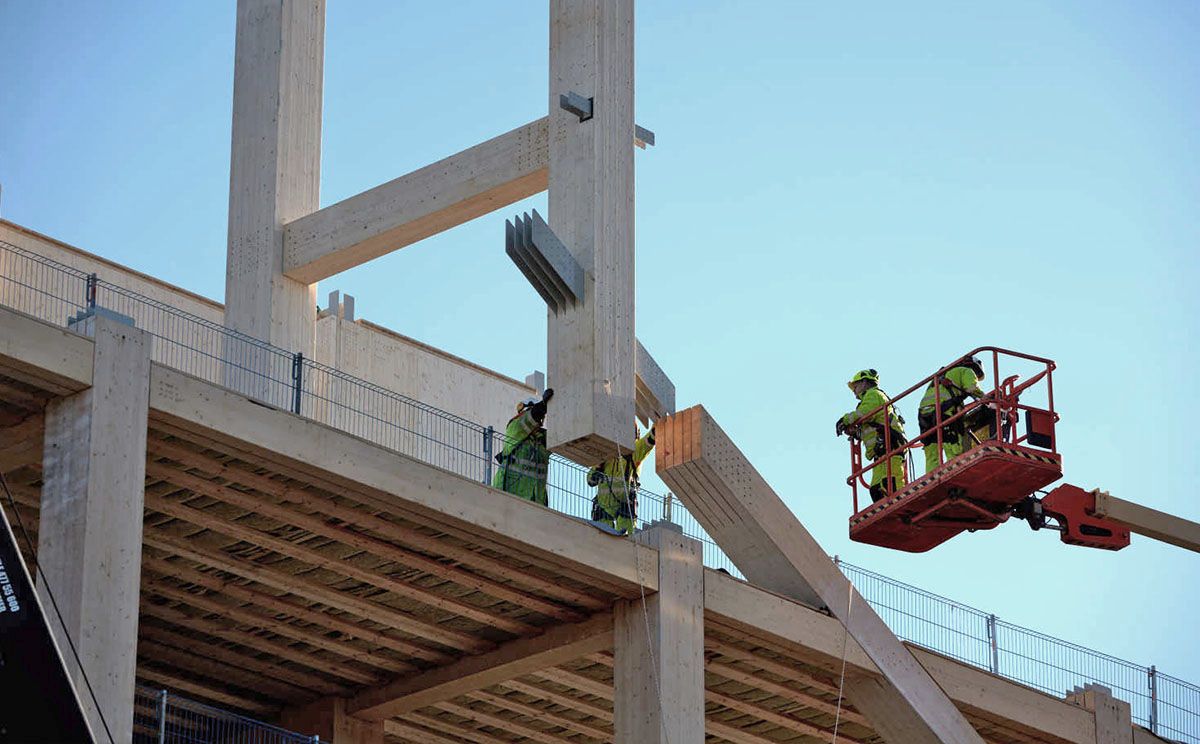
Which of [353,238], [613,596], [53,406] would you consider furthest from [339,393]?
[53,406]

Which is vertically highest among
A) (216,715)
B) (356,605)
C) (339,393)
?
(339,393)

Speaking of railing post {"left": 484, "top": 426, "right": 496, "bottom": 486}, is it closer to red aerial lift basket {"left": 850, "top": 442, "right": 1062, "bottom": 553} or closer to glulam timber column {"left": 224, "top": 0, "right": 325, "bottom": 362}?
glulam timber column {"left": 224, "top": 0, "right": 325, "bottom": 362}

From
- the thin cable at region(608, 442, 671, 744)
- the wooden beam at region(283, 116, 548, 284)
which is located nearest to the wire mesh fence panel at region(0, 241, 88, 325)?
the wooden beam at region(283, 116, 548, 284)

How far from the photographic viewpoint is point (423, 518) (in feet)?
120

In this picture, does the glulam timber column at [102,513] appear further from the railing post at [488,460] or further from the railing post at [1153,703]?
the railing post at [1153,703]

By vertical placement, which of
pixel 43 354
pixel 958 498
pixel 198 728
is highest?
pixel 958 498

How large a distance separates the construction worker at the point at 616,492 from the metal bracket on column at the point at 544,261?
121 inches

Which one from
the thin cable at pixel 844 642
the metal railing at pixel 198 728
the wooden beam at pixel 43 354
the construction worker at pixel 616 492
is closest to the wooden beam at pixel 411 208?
the construction worker at pixel 616 492

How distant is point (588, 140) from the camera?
125 feet

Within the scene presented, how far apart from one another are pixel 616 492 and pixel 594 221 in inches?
188

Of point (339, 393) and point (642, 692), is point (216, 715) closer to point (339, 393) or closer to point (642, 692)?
point (642, 692)

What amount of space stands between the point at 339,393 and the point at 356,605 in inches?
225

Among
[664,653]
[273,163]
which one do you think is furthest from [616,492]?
[273,163]

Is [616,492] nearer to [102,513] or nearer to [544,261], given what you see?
[544,261]
